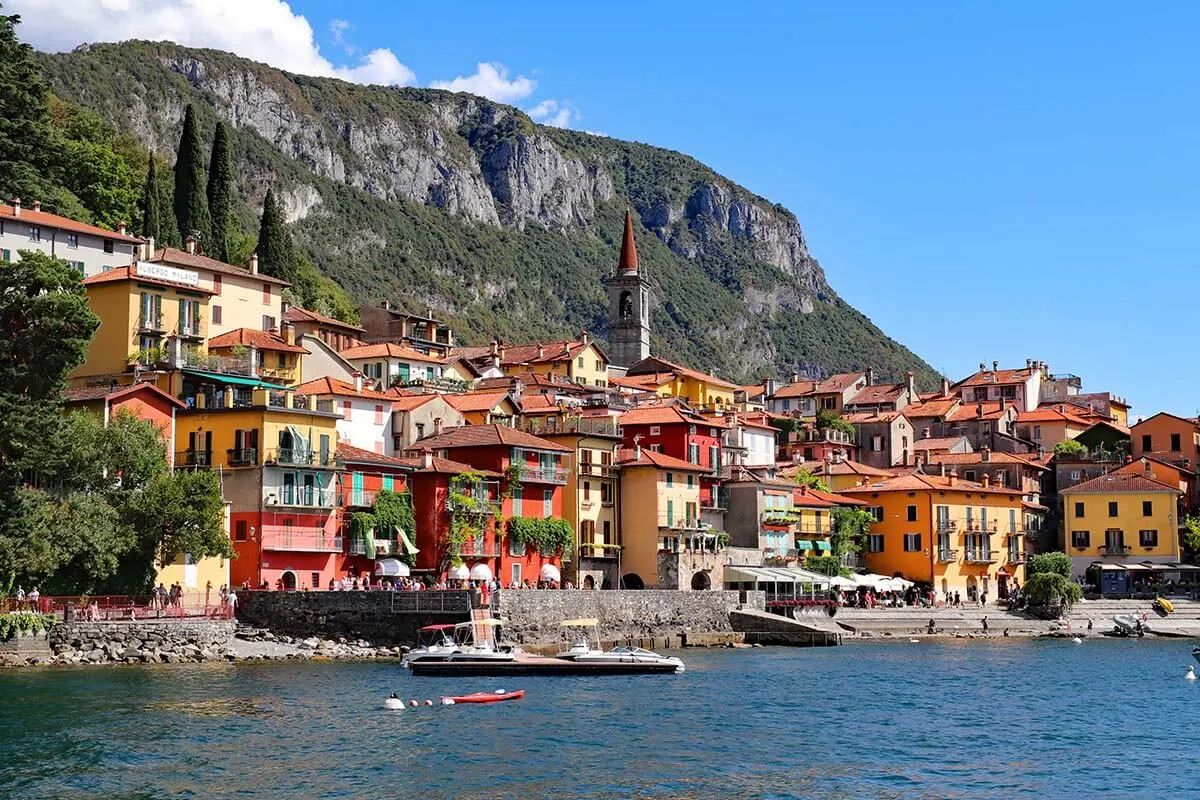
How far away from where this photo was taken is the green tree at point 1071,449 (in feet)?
396

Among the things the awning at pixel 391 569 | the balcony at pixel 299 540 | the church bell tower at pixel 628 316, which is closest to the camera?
the balcony at pixel 299 540

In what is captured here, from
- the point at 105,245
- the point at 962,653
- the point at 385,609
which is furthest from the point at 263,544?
the point at 962,653

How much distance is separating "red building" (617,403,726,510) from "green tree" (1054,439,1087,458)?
132 feet

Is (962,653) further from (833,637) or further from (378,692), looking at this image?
(378,692)

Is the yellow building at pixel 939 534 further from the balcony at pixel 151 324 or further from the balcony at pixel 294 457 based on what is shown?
the balcony at pixel 151 324

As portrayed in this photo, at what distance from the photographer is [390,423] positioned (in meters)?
84.3

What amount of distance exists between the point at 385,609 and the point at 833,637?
2469 cm

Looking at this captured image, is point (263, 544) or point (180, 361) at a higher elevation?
point (180, 361)

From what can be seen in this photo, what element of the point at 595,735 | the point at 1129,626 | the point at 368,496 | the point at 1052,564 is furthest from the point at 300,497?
the point at 1052,564

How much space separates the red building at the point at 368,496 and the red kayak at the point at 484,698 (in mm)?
21579

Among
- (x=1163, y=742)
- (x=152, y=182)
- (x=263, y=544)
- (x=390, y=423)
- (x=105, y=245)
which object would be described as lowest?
(x=1163, y=742)

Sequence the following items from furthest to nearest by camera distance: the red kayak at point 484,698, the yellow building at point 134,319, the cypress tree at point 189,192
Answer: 1. the cypress tree at point 189,192
2. the yellow building at point 134,319
3. the red kayak at point 484,698

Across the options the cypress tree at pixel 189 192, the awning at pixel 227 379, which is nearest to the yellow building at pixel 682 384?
the cypress tree at pixel 189 192

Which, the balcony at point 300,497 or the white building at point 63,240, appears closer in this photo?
the balcony at point 300,497
